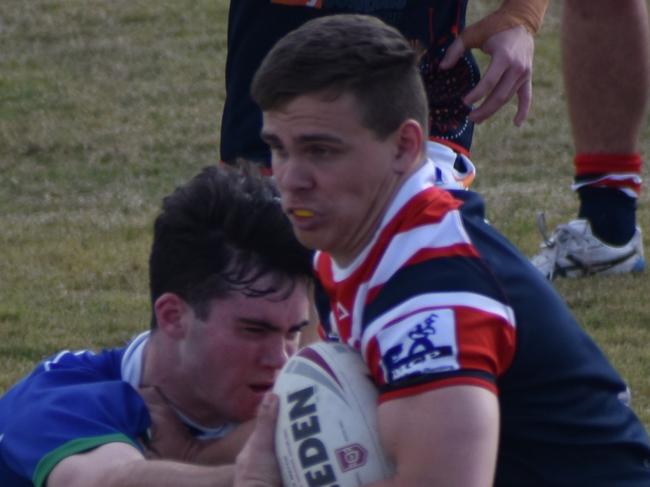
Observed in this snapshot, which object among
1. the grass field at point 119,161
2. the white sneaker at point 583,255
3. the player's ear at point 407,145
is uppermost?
the player's ear at point 407,145

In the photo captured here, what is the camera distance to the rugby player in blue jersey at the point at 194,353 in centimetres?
343

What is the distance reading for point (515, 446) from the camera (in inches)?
122

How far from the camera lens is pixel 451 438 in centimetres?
271

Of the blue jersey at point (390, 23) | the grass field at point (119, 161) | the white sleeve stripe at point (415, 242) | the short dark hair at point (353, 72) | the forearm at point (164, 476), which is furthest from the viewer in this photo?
the grass field at point (119, 161)

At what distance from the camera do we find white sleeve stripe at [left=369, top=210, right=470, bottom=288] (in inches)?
114

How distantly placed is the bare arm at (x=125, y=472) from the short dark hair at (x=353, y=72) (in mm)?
800

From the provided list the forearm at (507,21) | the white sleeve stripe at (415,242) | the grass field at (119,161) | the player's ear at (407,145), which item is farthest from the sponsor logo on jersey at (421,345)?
the grass field at (119,161)

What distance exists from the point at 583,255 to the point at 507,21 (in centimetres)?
280

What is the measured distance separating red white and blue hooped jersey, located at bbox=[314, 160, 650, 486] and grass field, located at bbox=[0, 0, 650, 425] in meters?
2.22

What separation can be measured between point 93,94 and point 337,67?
425 inches

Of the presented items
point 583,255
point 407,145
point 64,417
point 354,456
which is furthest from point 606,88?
point 354,456

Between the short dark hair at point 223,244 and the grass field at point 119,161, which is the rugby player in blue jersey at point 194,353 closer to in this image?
the short dark hair at point 223,244

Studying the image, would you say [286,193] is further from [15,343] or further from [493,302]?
[15,343]

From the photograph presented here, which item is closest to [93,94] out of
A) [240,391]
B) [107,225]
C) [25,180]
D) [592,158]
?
[25,180]
